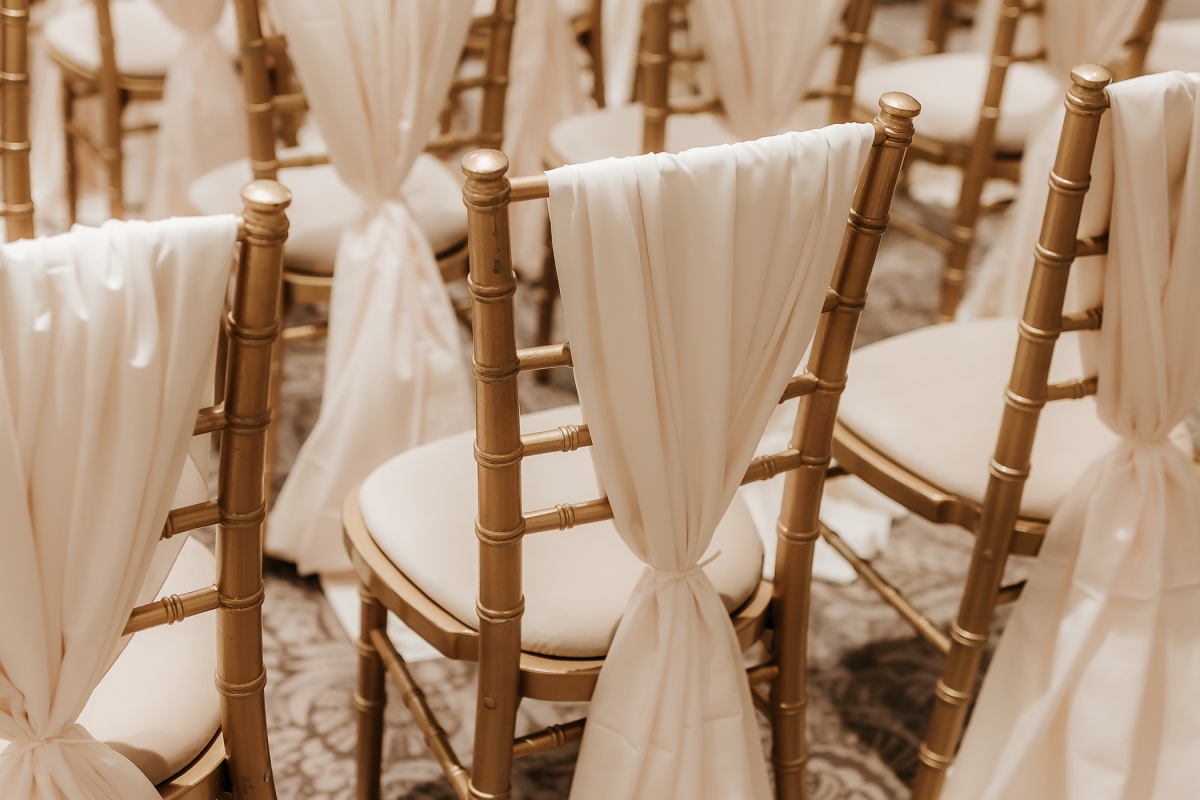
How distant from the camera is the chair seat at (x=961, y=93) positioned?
8.21 feet

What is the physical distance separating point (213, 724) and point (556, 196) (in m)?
0.58

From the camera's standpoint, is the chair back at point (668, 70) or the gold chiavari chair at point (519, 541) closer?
the gold chiavari chair at point (519, 541)

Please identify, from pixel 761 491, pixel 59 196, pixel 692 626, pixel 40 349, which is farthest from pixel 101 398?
pixel 59 196

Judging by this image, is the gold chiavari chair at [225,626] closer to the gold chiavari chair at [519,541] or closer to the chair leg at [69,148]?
the gold chiavari chair at [519,541]

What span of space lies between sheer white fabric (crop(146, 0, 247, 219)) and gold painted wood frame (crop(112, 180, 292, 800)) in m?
1.63

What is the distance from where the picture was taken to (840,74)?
2174mm

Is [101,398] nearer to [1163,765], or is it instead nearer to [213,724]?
[213,724]

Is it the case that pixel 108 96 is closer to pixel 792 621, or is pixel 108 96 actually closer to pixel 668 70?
pixel 668 70

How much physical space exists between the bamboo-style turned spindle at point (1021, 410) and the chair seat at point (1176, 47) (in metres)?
1.85

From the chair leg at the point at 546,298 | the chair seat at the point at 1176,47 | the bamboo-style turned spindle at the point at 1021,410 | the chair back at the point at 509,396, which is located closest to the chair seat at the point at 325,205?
the chair leg at the point at 546,298

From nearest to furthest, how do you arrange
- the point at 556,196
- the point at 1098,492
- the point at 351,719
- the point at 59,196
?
1. the point at 556,196
2. the point at 1098,492
3. the point at 351,719
4. the point at 59,196

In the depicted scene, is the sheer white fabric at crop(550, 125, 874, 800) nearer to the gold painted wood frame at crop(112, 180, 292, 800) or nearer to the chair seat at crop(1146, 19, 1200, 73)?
the gold painted wood frame at crop(112, 180, 292, 800)

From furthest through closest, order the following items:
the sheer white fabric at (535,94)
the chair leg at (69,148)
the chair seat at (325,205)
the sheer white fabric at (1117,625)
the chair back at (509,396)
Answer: the sheer white fabric at (535,94) → the chair leg at (69,148) → the chair seat at (325,205) → the sheer white fabric at (1117,625) → the chair back at (509,396)

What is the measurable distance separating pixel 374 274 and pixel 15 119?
0.54m
